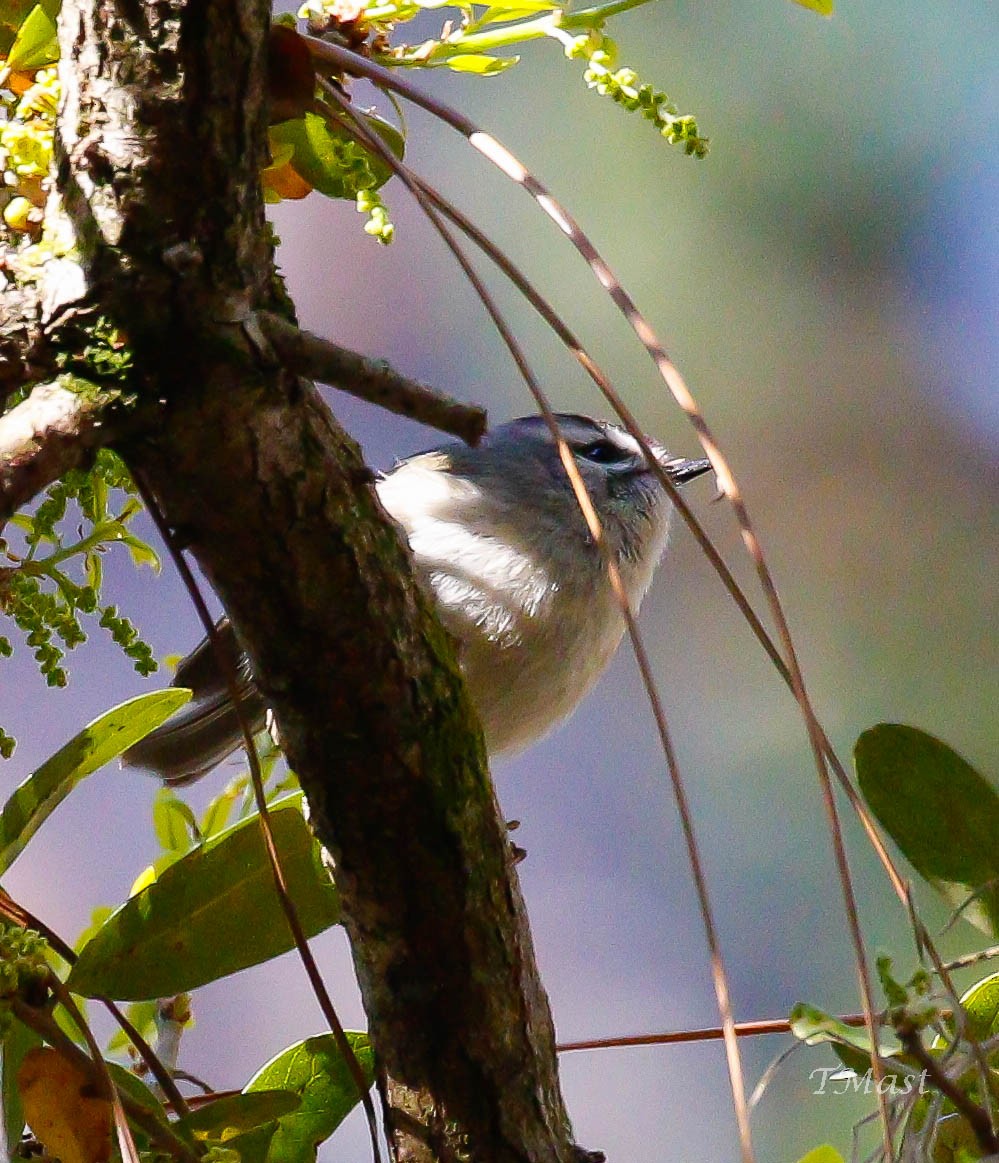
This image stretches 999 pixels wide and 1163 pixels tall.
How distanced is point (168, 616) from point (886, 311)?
69.5 inches

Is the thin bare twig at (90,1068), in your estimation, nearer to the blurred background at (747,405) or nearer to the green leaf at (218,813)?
the green leaf at (218,813)

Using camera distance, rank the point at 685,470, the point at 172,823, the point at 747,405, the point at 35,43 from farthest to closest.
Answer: the point at 747,405 → the point at 685,470 → the point at 172,823 → the point at 35,43

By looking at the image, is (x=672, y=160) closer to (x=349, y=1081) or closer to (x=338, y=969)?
(x=338, y=969)

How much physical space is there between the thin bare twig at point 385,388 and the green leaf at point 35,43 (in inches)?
10.0

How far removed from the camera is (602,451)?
1.49 metres

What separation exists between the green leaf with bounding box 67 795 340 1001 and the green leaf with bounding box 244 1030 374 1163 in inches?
3.1

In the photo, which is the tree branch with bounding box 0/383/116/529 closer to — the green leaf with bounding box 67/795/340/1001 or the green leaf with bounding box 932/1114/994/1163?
the green leaf with bounding box 67/795/340/1001

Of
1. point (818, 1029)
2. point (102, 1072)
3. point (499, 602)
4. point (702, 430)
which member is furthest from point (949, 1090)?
point (499, 602)

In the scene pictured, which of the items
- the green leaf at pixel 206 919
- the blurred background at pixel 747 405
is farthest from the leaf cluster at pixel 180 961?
the blurred background at pixel 747 405

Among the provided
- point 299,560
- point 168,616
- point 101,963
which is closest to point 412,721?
point 299,560

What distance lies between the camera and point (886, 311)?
2.86m

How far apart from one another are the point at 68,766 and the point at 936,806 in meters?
0.48

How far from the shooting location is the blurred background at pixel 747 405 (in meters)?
2.52

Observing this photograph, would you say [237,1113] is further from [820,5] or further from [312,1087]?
[820,5]
